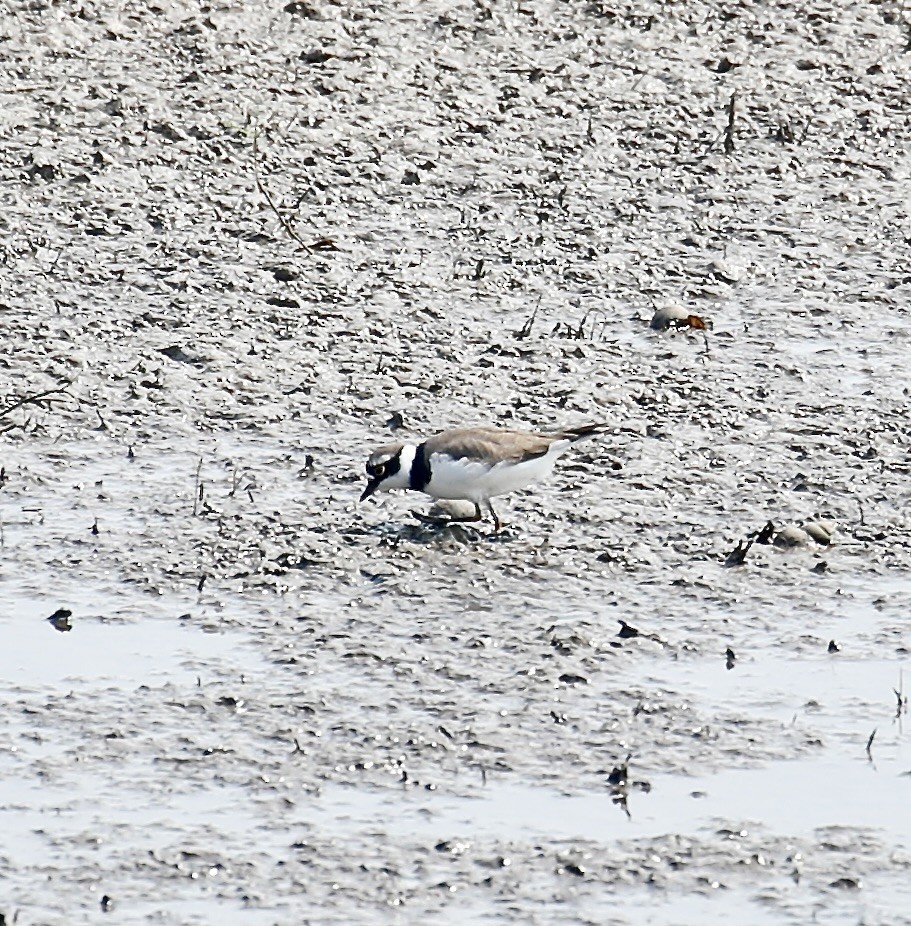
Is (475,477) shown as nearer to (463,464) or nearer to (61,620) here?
(463,464)

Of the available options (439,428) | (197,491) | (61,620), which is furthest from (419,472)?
(61,620)

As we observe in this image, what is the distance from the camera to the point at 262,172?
13.3m

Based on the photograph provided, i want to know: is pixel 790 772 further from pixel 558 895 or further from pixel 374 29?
pixel 374 29

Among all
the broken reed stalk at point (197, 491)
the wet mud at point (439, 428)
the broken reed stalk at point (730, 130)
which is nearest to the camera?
the wet mud at point (439, 428)

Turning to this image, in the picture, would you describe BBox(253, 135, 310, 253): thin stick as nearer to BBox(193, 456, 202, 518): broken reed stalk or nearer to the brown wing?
BBox(193, 456, 202, 518): broken reed stalk

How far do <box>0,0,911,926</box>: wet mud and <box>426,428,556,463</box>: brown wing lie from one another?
0.37 meters

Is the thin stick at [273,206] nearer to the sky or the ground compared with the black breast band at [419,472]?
nearer to the ground

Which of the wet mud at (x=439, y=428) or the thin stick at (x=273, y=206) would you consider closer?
the wet mud at (x=439, y=428)

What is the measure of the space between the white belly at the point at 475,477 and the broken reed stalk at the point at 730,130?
19.1 feet

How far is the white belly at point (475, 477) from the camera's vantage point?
28.6 feet

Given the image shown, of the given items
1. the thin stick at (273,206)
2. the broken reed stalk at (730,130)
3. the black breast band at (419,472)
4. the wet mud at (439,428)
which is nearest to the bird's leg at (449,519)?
the wet mud at (439,428)

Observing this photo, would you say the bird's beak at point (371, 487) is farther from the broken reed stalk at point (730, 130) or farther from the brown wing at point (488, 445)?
the broken reed stalk at point (730, 130)

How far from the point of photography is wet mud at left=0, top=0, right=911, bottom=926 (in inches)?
252

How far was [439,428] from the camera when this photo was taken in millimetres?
10055
